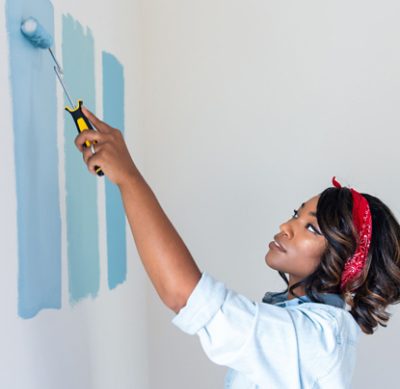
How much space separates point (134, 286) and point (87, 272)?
0.34 metres

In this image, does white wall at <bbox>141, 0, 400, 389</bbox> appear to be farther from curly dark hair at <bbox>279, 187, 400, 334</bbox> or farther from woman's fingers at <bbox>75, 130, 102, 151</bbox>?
woman's fingers at <bbox>75, 130, 102, 151</bbox>

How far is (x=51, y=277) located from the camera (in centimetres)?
77

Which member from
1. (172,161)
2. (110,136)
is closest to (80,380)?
(110,136)

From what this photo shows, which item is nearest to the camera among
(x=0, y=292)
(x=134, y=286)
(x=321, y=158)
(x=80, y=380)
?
(x=0, y=292)

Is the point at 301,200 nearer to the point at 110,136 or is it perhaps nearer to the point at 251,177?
the point at 251,177

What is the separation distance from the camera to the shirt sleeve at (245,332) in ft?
2.14

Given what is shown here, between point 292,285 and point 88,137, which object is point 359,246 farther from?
point 88,137

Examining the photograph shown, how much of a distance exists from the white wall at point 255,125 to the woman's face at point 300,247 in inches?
17.2

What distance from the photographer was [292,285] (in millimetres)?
938

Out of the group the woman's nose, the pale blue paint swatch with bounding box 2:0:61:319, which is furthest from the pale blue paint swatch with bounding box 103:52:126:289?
the woman's nose

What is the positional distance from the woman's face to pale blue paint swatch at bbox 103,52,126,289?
348 mm

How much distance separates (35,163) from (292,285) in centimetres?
51

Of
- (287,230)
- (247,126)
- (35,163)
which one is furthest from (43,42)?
(247,126)

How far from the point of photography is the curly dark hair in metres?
0.86
